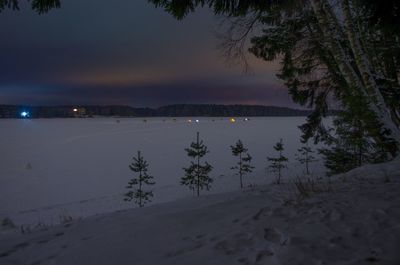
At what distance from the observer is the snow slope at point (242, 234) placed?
10.1 ft

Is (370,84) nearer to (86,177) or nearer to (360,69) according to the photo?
(360,69)

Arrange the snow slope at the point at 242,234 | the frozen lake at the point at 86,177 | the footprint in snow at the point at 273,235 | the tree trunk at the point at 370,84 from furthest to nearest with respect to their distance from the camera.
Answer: the frozen lake at the point at 86,177, the tree trunk at the point at 370,84, the footprint in snow at the point at 273,235, the snow slope at the point at 242,234

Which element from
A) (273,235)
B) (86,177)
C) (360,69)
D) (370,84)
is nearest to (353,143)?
(370,84)

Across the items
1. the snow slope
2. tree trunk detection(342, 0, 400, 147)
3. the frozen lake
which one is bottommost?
the frozen lake

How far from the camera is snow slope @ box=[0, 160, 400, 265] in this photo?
307cm

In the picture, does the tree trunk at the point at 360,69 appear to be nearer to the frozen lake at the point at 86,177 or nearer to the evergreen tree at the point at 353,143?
the evergreen tree at the point at 353,143

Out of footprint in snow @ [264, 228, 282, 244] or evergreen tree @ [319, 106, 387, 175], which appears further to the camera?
evergreen tree @ [319, 106, 387, 175]

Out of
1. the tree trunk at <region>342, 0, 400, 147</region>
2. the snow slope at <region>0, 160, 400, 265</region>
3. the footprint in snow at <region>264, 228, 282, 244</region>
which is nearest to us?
the snow slope at <region>0, 160, 400, 265</region>

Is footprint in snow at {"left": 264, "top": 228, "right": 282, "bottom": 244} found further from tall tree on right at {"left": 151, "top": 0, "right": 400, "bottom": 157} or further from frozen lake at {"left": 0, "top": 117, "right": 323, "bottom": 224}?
frozen lake at {"left": 0, "top": 117, "right": 323, "bottom": 224}

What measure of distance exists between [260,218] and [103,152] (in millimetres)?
37553

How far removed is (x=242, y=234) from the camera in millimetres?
3674

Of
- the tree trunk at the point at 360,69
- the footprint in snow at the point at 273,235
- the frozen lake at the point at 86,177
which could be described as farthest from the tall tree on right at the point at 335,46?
the frozen lake at the point at 86,177

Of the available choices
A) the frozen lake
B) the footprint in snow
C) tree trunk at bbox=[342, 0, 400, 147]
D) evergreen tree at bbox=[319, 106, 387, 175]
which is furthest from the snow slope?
the frozen lake

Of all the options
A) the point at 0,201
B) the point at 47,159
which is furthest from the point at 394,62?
the point at 47,159
